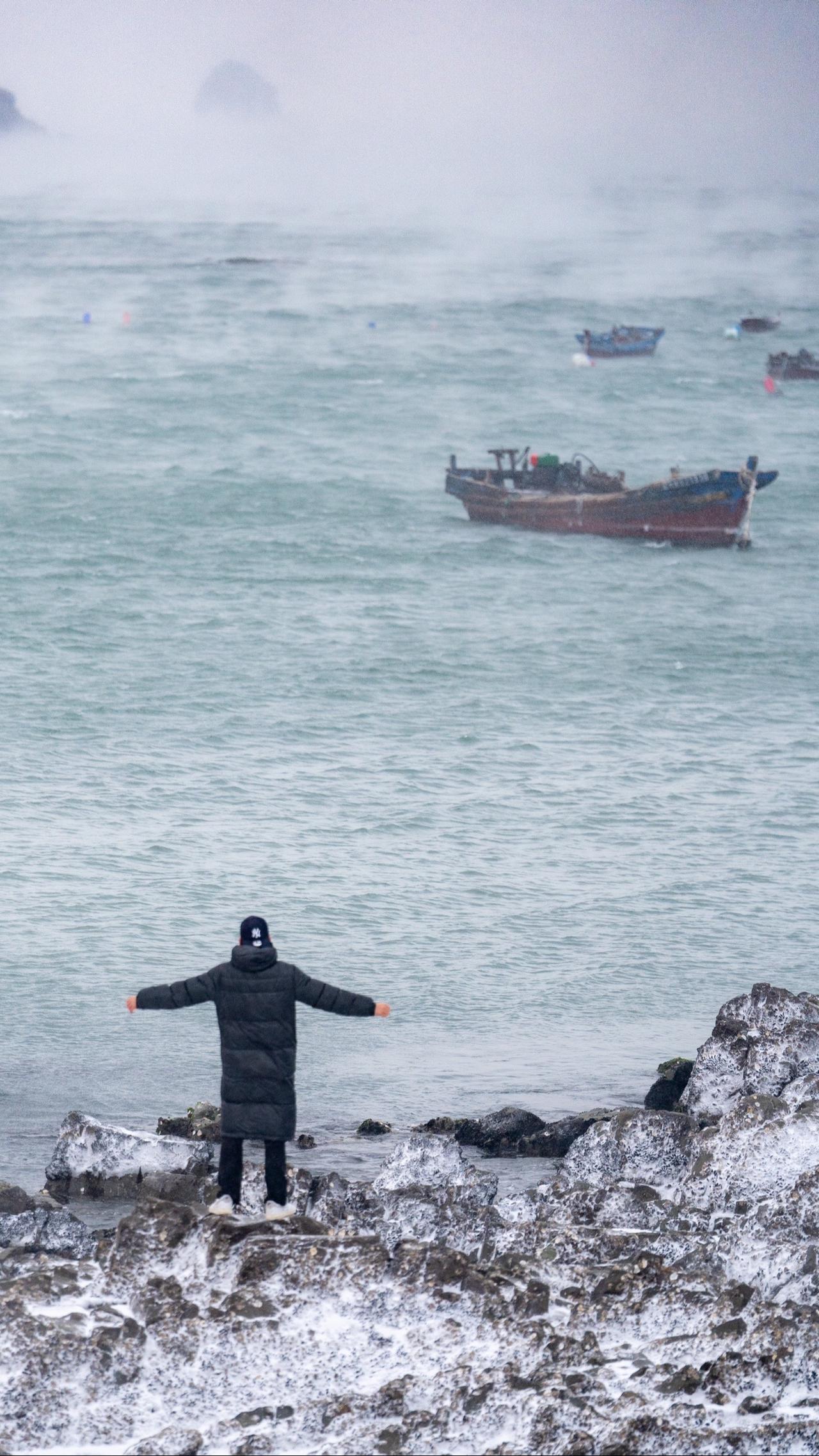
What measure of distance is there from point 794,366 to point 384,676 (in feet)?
151

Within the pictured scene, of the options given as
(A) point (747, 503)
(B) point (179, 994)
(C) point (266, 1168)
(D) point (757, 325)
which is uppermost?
(D) point (757, 325)

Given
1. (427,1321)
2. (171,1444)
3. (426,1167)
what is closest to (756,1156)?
(426,1167)

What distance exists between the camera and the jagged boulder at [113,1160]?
11.1 metres

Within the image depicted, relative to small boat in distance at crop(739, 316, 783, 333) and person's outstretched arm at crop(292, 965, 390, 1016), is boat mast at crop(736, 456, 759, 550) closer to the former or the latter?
small boat in distance at crop(739, 316, 783, 333)

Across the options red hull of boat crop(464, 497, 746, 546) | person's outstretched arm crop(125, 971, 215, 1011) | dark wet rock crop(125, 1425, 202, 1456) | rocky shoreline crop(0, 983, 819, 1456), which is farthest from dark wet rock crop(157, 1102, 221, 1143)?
red hull of boat crop(464, 497, 746, 546)

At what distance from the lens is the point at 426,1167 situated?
11.0 m

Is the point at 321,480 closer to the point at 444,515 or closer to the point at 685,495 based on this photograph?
the point at 444,515

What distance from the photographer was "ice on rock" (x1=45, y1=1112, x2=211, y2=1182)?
11164 mm

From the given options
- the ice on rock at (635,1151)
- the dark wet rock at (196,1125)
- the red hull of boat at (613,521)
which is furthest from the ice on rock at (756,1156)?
A: the red hull of boat at (613,521)

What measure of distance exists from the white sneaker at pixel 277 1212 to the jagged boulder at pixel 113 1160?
8.05 feet

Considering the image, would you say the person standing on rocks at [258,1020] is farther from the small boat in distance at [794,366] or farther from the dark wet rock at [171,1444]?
the small boat in distance at [794,366]

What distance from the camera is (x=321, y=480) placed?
213 ft

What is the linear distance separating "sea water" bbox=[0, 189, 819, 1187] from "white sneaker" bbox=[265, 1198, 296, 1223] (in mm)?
3593

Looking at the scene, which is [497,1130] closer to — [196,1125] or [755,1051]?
[755,1051]
